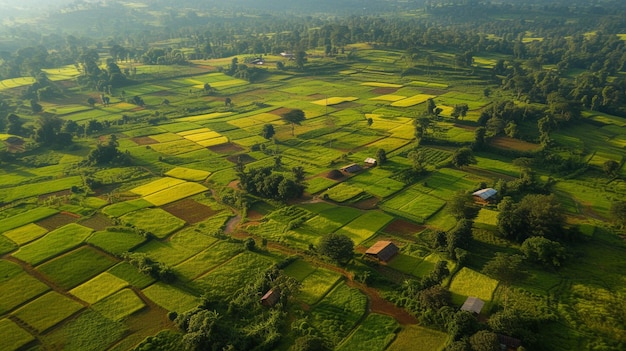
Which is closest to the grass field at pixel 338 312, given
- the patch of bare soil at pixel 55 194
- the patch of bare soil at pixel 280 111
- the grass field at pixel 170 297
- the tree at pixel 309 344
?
the tree at pixel 309 344

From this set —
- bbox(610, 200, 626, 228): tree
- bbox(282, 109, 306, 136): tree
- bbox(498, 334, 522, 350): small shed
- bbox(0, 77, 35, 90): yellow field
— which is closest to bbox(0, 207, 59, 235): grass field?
bbox(282, 109, 306, 136): tree

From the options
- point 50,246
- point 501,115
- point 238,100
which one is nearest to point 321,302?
point 50,246

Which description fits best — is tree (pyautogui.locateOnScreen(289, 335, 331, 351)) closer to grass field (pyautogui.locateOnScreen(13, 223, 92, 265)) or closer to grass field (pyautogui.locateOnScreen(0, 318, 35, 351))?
grass field (pyautogui.locateOnScreen(0, 318, 35, 351))

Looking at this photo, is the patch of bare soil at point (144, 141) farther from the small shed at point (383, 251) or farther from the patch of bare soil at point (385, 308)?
the patch of bare soil at point (385, 308)

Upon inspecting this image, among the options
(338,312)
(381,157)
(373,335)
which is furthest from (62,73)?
(373,335)

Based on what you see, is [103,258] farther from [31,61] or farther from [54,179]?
[31,61]
